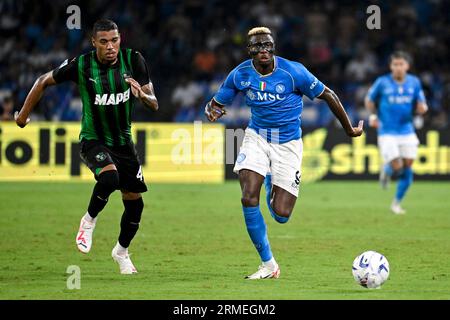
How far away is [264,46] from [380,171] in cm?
1363

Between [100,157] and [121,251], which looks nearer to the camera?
[100,157]

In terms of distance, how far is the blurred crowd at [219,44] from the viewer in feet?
82.4

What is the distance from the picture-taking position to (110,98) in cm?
1018

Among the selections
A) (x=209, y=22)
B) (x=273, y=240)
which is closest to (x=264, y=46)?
(x=273, y=240)

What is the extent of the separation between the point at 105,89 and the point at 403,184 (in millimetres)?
8291

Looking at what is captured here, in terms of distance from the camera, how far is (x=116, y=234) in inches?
555

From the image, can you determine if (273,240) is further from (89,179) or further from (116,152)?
(89,179)

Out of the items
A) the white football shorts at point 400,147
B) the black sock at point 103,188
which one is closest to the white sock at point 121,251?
the black sock at point 103,188

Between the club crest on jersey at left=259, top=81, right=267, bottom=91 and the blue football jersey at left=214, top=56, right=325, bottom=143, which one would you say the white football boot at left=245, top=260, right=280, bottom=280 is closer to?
the blue football jersey at left=214, top=56, right=325, bottom=143

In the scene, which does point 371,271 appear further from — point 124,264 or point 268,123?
point 124,264

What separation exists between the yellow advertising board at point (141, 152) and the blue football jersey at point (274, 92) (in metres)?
11.2

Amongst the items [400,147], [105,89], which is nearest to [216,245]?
[105,89]

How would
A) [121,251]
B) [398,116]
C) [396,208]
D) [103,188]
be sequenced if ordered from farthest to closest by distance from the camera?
[398,116] < [396,208] < [121,251] < [103,188]

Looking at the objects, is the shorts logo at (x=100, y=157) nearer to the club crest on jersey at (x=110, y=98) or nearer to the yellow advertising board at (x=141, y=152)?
the club crest on jersey at (x=110, y=98)
